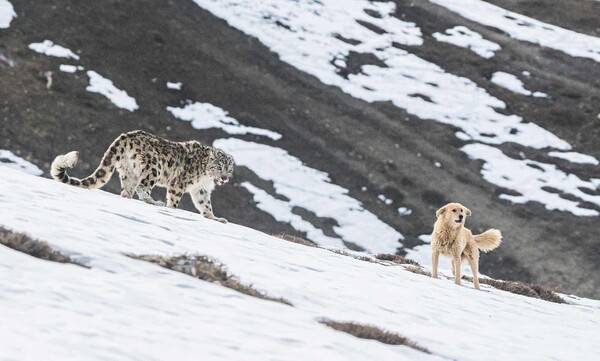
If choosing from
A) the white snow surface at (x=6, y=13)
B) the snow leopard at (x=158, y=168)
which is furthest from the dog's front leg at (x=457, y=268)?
the white snow surface at (x=6, y=13)

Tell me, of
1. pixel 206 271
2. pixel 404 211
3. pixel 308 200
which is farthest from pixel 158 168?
pixel 404 211

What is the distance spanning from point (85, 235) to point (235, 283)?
2.31 meters

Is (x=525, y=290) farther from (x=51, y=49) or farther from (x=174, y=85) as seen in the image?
(x=51, y=49)

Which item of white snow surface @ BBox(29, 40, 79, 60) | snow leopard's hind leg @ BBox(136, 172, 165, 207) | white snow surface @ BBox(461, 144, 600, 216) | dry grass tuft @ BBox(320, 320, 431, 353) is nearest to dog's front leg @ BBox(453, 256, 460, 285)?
snow leopard's hind leg @ BBox(136, 172, 165, 207)

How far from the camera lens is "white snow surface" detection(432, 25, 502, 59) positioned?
2341 inches

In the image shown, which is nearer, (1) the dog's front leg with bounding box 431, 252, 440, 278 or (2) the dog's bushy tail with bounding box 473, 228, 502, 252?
(1) the dog's front leg with bounding box 431, 252, 440, 278

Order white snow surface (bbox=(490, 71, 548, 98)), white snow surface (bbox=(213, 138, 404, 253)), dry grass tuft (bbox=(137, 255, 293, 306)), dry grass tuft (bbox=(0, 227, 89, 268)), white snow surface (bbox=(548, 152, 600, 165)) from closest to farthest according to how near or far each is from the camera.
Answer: dry grass tuft (bbox=(0, 227, 89, 268))
dry grass tuft (bbox=(137, 255, 293, 306))
white snow surface (bbox=(213, 138, 404, 253))
white snow surface (bbox=(548, 152, 600, 165))
white snow surface (bbox=(490, 71, 548, 98))

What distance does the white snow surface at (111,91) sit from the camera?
41.2m

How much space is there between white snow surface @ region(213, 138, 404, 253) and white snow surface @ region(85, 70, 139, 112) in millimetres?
5203

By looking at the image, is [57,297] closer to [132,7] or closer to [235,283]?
[235,283]

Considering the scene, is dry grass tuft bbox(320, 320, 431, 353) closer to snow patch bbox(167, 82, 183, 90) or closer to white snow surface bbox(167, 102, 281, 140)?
white snow surface bbox(167, 102, 281, 140)

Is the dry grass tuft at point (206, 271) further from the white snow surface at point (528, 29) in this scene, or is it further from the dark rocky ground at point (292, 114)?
the white snow surface at point (528, 29)

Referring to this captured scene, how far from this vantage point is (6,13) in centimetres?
4669

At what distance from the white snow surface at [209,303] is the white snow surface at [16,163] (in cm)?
1658
